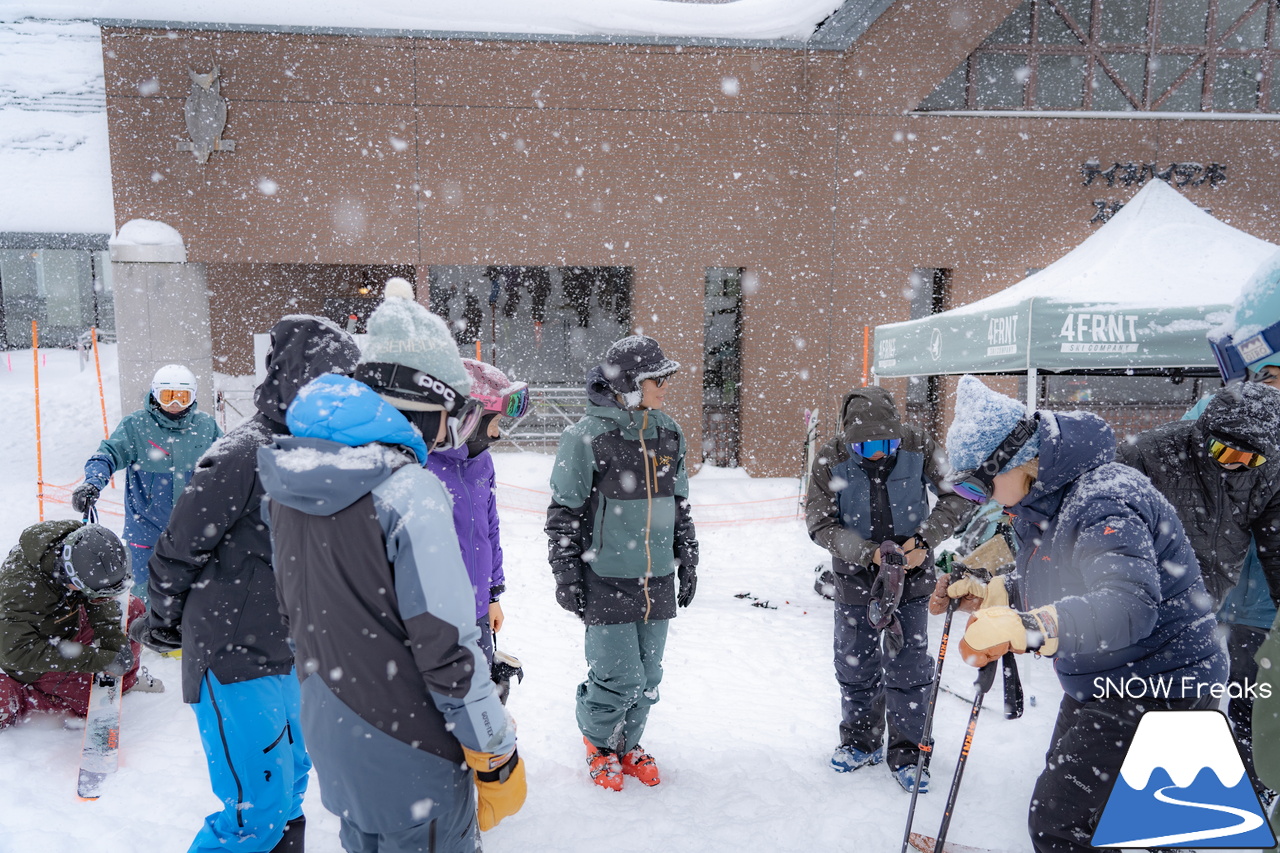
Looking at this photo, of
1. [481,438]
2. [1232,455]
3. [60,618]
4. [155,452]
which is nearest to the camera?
[1232,455]

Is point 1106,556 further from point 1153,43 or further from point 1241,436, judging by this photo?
point 1153,43

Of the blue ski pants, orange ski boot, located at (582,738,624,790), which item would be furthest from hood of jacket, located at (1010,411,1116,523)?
the blue ski pants

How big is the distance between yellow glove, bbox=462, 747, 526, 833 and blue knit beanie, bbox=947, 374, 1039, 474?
5.35ft

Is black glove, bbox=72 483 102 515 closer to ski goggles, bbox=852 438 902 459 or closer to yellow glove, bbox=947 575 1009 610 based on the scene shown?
ski goggles, bbox=852 438 902 459

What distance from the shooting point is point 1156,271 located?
6.54 meters

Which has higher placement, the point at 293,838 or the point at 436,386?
the point at 436,386

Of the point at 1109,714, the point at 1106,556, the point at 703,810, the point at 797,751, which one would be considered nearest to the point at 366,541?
the point at 1106,556

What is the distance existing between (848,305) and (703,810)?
419 inches

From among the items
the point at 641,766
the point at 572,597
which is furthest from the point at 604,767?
the point at 572,597

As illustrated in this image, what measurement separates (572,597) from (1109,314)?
4.88 m

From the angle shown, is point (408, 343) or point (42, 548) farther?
point (42, 548)

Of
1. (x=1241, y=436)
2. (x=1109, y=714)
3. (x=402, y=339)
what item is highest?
(x=402, y=339)

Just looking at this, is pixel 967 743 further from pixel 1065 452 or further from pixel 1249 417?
pixel 1249 417

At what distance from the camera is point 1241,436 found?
3117mm
